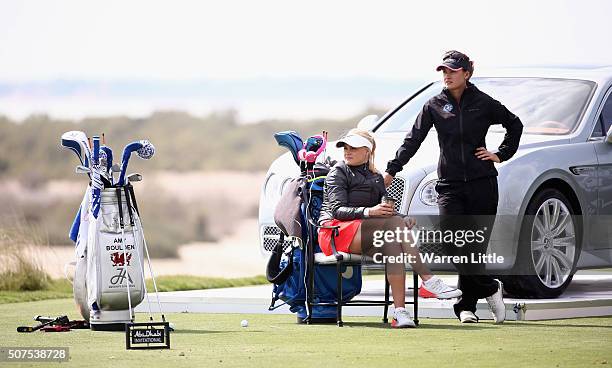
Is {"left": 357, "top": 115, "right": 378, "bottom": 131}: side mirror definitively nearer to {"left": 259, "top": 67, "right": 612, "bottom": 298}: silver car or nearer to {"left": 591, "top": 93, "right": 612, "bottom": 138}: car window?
{"left": 259, "top": 67, "right": 612, "bottom": 298}: silver car

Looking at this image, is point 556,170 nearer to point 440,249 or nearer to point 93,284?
point 440,249

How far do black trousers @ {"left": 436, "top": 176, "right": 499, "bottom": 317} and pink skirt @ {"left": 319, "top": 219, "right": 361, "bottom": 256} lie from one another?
66cm

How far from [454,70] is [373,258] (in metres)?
1.34

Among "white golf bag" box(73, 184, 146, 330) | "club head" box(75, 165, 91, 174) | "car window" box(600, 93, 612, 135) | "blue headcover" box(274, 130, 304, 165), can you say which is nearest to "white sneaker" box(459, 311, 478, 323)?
"blue headcover" box(274, 130, 304, 165)

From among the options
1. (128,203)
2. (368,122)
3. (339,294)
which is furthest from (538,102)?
(128,203)

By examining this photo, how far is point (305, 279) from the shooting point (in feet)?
32.2

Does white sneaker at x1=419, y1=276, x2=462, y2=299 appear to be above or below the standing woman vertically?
below

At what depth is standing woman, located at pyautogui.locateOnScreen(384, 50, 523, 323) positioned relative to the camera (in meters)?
9.67

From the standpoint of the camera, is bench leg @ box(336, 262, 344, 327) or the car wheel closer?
bench leg @ box(336, 262, 344, 327)

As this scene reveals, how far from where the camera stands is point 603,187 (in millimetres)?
11102

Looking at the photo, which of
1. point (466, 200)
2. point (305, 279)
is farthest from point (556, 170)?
point (305, 279)

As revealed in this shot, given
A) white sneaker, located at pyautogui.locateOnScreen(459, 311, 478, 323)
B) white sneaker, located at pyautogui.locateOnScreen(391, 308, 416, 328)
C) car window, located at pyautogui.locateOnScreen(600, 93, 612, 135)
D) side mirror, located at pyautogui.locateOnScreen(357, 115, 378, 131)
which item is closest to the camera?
white sneaker, located at pyautogui.locateOnScreen(391, 308, 416, 328)

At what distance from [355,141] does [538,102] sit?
7.67 ft

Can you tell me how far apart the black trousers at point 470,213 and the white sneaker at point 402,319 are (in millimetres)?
551
